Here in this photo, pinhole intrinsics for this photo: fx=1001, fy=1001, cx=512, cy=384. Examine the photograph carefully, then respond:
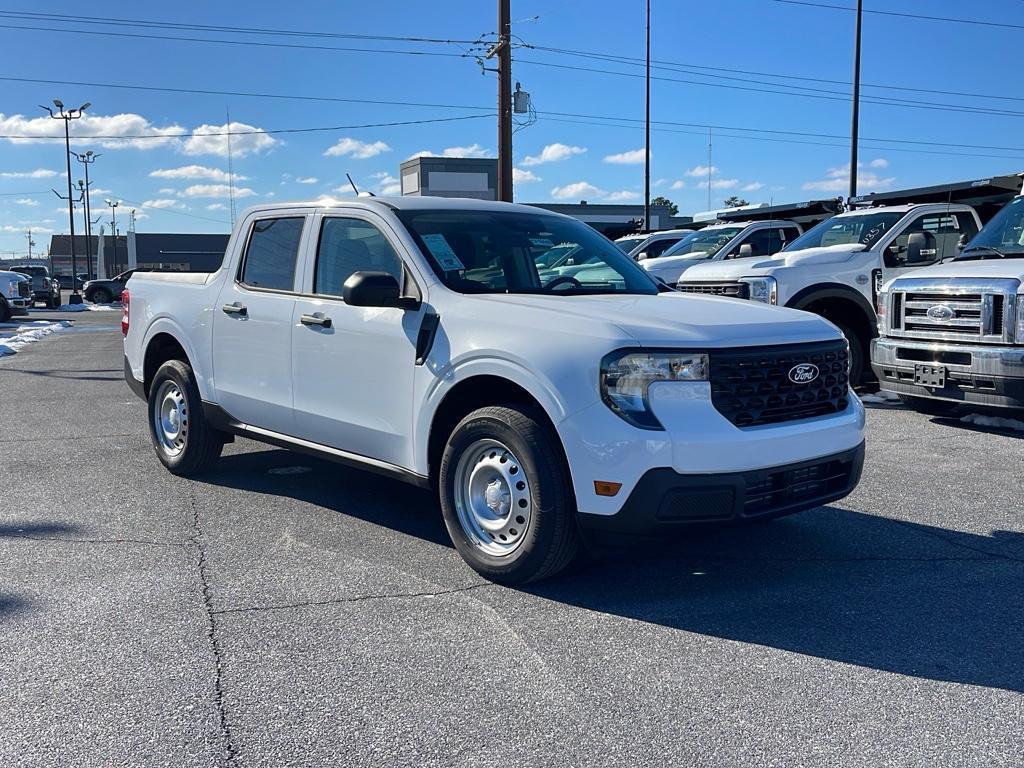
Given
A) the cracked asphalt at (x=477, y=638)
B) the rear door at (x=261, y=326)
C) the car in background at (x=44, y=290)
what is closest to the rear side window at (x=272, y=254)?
the rear door at (x=261, y=326)

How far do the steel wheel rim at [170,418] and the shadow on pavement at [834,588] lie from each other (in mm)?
1301

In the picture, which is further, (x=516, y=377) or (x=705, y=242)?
(x=705, y=242)

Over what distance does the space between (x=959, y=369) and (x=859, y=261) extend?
110 inches

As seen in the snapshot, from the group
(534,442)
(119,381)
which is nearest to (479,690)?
(534,442)

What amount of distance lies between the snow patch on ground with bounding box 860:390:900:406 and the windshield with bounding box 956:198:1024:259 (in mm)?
1921

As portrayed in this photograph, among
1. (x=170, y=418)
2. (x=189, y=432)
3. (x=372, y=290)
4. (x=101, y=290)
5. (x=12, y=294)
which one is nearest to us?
(x=372, y=290)

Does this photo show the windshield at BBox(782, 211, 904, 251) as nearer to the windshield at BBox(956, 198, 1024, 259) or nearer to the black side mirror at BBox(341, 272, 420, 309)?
the windshield at BBox(956, 198, 1024, 259)

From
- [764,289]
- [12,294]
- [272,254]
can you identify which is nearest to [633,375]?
[272,254]

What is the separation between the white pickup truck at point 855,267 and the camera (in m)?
11.0

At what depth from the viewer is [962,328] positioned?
339 inches

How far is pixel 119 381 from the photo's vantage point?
1298 cm

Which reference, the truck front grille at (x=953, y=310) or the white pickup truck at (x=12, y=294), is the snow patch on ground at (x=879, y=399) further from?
the white pickup truck at (x=12, y=294)

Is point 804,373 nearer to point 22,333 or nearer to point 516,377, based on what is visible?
point 516,377

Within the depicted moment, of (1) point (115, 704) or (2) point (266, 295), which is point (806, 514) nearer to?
(2) point (266, 295)
